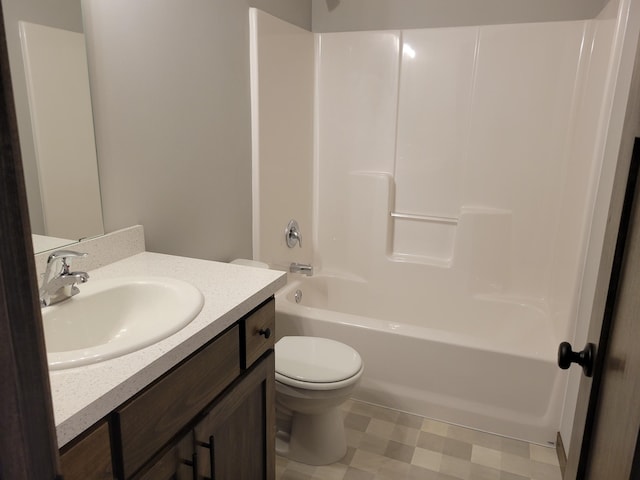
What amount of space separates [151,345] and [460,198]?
7.03 feet

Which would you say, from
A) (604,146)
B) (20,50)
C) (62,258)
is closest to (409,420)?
(604,146)

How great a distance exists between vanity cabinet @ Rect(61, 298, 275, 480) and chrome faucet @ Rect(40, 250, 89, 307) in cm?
39

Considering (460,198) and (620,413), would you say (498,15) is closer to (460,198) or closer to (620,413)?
(460,198)

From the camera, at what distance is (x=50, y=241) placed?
1.37 metres

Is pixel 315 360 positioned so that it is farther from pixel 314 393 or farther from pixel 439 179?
pixel 439 179

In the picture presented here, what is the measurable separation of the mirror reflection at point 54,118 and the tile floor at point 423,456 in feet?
4.05

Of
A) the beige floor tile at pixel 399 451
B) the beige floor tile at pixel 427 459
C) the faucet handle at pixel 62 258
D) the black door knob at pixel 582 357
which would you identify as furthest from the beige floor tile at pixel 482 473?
the faucet handle at pixel 62 258

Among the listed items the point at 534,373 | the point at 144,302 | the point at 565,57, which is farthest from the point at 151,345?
the point at 565,57

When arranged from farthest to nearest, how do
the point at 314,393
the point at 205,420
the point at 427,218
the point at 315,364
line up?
1. the point at 427,218
2. the point at 315,364
3. the point at 314,393
4. the point at 205,420

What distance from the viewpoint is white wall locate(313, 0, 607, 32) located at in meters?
2.41

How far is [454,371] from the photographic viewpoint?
215 cm

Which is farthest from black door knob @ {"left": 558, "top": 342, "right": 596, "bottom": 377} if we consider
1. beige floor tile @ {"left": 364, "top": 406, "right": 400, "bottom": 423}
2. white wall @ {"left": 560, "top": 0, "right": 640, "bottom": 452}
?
beige floor tile @ {"left": 364, "top": 406, "right": 400, "bottom": 423}

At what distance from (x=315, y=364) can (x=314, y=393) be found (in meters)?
0.13

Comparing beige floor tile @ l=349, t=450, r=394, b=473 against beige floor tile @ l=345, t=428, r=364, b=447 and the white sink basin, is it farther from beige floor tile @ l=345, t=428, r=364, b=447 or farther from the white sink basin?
the white sink basin
